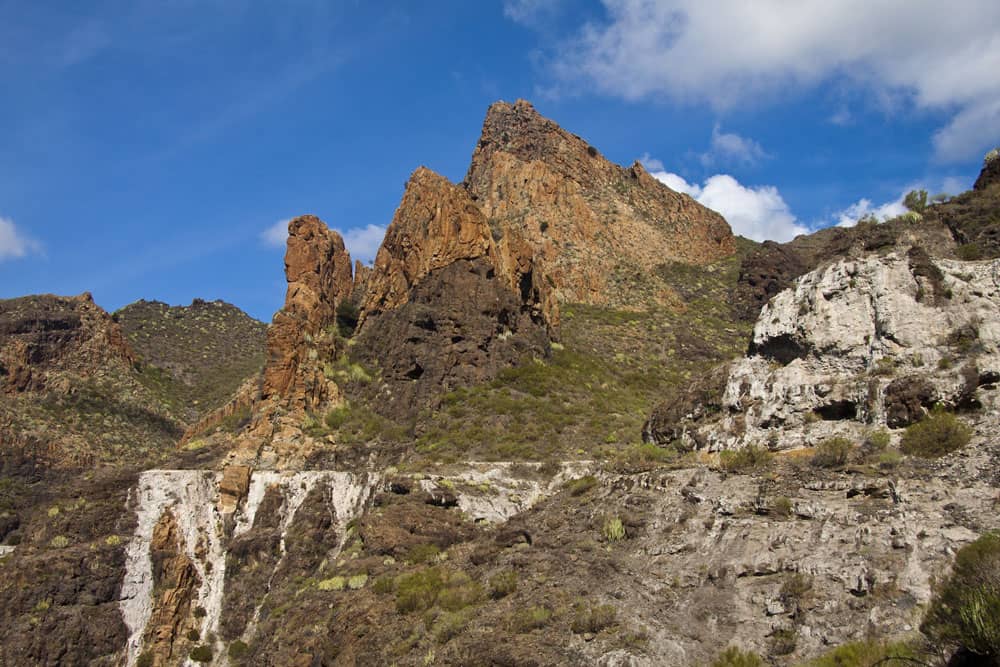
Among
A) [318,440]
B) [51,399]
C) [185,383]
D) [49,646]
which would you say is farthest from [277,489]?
[185,383]

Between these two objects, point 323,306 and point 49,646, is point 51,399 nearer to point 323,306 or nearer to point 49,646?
point 323,306

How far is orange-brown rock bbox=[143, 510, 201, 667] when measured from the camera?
25.9 metres

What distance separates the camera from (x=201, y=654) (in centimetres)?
2542

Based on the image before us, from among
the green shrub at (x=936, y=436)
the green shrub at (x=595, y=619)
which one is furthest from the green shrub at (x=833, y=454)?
the green shrub at (x=595, y=619)

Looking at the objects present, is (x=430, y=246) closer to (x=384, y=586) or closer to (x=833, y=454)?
(x=384, y=586)

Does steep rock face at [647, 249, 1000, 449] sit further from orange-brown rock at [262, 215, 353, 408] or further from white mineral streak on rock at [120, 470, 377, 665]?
orange-brown rock at [262, 215, 353, 408]

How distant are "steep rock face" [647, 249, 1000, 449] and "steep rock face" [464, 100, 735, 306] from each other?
3813 centimetres

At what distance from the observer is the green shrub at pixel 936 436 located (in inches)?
648

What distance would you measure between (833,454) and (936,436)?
2212 millimetres

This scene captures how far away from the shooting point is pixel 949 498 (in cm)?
1429

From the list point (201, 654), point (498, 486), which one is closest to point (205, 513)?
point (201, 654)

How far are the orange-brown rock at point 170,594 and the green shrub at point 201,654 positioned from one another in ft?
1.56

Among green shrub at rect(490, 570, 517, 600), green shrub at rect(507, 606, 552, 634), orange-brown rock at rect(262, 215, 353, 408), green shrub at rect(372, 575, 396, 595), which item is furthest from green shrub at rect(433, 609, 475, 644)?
orange-brown rock at rect(262, 215, 353, 408)

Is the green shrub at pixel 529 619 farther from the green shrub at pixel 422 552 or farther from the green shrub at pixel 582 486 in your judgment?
the green shrub at pixel 582 486
